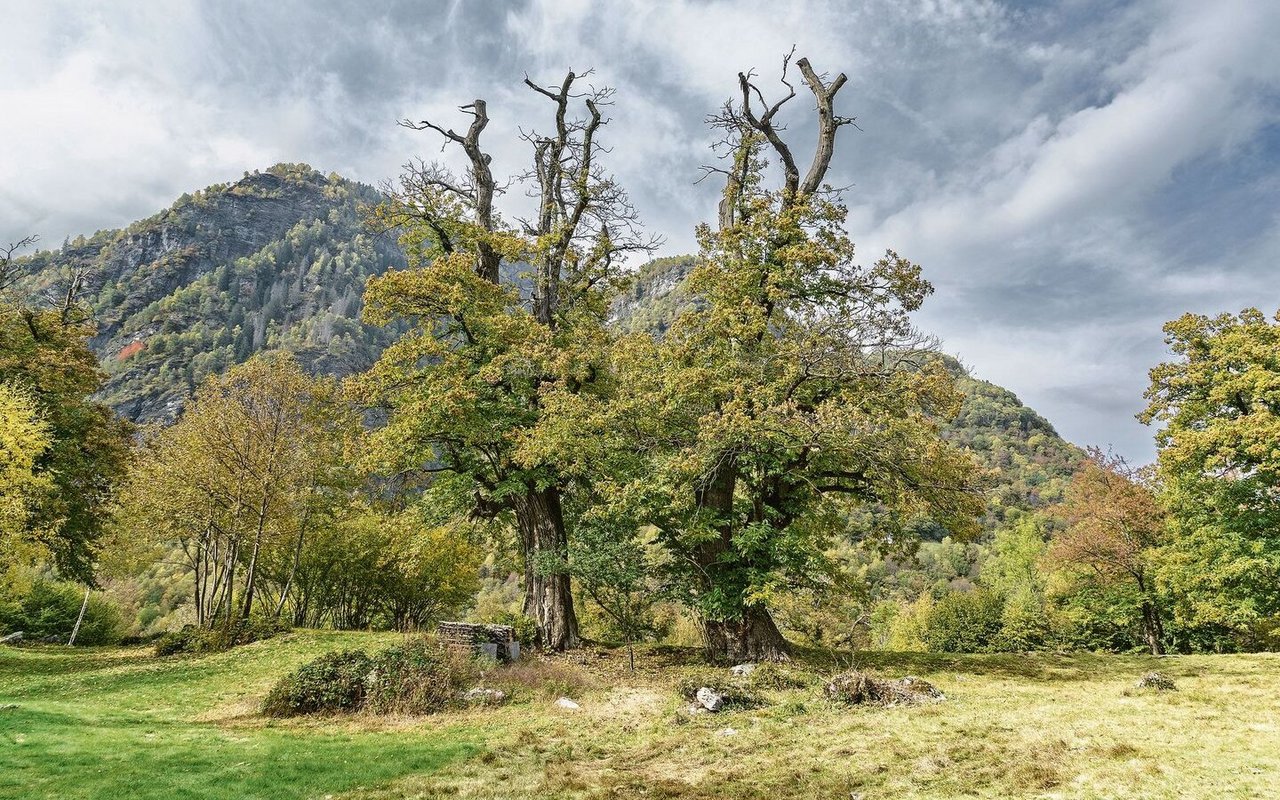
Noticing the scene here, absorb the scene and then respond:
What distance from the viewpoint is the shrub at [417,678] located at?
39.4 feet

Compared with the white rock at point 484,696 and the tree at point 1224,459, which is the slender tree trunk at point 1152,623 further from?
the white rock at point 484,696

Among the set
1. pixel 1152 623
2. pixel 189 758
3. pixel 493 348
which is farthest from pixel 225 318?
pixel 1152 623

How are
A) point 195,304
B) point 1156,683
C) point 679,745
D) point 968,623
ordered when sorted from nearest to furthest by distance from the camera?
point 679,745 → point 1156,683 → point 968,623 → point 195,304

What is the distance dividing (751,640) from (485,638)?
6684mm

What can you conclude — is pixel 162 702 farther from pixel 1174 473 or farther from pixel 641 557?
pixel 1174 473

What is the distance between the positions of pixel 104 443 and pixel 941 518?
96.7ft

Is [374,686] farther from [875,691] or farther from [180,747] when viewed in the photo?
[875,691]

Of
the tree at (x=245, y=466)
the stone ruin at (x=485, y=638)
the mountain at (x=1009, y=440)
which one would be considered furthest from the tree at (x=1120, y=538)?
the mountain at (x=1009, y=440)

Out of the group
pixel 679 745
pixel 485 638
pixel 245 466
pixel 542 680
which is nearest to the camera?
pixel 679 745

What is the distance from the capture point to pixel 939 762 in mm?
7262

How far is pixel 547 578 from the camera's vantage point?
18172 millimetres

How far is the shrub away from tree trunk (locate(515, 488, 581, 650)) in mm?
4071

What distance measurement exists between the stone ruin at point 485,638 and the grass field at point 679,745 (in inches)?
83.0

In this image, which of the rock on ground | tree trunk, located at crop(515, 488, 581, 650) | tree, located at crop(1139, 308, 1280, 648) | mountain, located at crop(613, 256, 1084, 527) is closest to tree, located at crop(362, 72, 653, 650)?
tree trunk, located at crop(515, 488, 581, 650)
